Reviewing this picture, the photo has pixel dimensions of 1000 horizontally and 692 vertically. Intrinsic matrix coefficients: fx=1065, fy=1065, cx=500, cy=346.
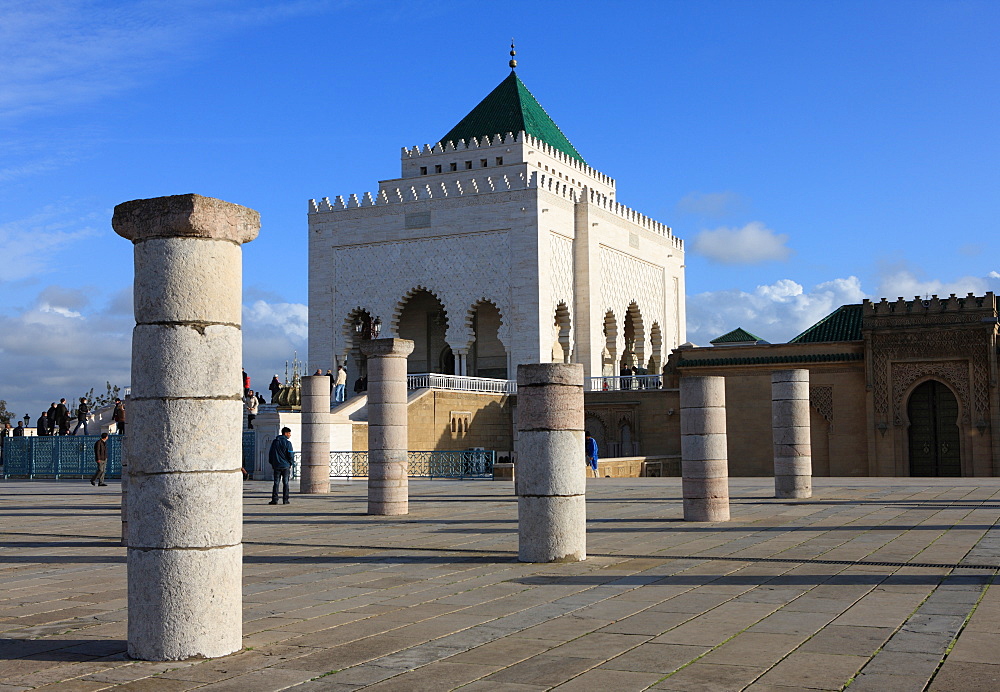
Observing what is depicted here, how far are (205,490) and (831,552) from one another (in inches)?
187

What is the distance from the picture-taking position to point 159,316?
4500 millimetres

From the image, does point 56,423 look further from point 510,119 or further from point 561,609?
point 561,609

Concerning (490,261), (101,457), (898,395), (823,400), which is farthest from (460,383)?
(101,457)

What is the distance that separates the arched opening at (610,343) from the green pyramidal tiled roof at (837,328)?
10.9 meters

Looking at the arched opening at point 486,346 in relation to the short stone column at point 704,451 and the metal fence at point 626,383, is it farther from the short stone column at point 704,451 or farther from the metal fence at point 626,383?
the short stone column at point 704,451

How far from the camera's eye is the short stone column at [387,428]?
11.4 metres

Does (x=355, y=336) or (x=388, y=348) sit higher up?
(x=355, y=336)

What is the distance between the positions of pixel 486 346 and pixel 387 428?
82.0 ft

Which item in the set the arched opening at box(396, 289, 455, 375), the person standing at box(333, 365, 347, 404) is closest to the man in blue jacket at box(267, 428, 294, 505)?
the person standing at box(333, 365, 347, 404)

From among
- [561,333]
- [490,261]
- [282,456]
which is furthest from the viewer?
[561,333]

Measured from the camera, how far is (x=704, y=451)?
10.4 metres

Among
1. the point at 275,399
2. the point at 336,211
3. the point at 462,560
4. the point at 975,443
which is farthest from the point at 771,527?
the point at 336,211

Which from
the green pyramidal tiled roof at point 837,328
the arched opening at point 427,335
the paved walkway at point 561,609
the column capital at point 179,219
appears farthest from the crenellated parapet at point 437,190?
the column capital at point 179,219

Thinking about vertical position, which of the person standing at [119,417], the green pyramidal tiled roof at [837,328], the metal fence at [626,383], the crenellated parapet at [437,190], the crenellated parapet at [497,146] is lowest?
the person standing at [119,417]
